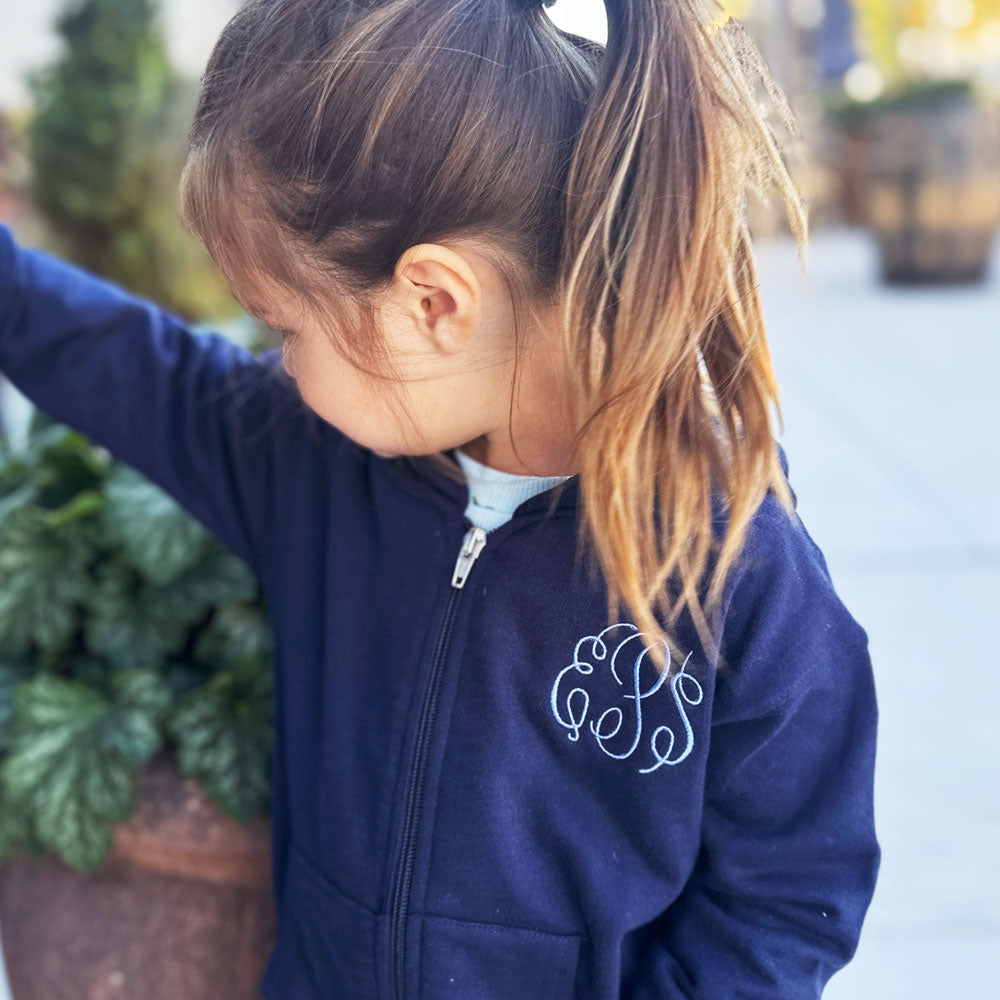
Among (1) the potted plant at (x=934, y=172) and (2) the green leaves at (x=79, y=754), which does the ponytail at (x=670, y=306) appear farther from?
(1) the potted plant at (x=934, y=172)

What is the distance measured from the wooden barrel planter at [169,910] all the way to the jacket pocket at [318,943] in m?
0.11

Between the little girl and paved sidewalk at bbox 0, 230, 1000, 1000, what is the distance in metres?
0.21

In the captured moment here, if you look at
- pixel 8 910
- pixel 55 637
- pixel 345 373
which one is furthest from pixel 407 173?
pixel 8 910

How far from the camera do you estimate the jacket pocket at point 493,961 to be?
112 centimetres

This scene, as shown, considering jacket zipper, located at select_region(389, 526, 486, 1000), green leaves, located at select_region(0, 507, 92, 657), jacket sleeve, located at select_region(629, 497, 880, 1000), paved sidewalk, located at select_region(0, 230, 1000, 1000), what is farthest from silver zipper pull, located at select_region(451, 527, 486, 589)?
green leaves, located at select_region(0, 507, 92, 657)

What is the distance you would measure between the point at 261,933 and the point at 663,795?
1.99ft

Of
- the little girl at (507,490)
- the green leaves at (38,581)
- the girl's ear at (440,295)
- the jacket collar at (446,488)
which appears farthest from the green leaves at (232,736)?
the girl's ear at (440,295)

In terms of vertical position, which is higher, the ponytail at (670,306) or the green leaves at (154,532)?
the ponytail at (670,306)

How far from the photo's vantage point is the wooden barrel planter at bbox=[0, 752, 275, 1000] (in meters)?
1.40

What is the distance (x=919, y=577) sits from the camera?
3.05m

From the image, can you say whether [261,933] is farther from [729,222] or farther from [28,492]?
[729,222]

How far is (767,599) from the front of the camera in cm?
99

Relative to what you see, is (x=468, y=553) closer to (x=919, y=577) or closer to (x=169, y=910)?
(x=169, y=910)

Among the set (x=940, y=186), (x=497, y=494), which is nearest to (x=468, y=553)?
(x=497, y=494)
